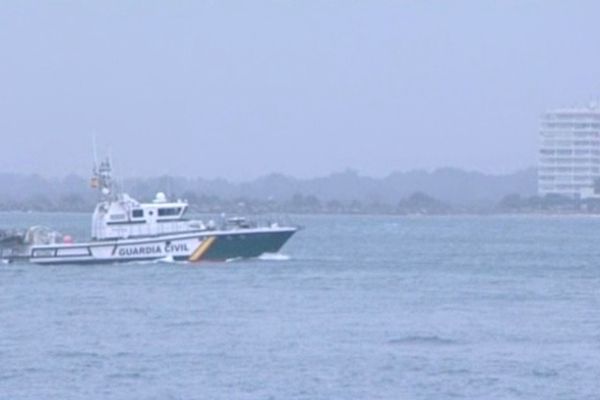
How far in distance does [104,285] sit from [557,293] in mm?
13510

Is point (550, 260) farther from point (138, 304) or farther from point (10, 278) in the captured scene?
point (138, 304)

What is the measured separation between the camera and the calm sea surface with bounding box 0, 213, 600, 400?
39.2m

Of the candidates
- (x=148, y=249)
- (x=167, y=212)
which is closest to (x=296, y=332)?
(x=167, y=212)

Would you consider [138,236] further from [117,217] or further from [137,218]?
[117,217]

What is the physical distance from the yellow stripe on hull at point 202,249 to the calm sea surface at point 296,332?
0.96m

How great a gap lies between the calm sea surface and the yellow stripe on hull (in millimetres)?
962

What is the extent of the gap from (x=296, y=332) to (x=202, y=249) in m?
26.2

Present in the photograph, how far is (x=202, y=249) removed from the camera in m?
75.0

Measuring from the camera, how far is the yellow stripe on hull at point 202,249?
74938 mm

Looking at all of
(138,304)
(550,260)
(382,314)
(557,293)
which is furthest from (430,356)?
(550,260)

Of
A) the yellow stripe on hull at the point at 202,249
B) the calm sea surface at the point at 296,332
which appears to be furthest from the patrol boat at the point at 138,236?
the calm sea surface at the point at 296,332

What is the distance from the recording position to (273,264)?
77875 mm

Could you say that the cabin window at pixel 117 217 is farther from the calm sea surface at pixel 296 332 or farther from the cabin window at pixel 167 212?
the calm sea surface at pixel 296 332

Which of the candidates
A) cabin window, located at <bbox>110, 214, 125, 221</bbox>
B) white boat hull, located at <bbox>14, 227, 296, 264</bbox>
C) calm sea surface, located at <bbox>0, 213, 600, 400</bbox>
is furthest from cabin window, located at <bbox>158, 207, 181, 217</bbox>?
calm sea surface, located at <bbox>0, 213, 600, 400</bbox>
